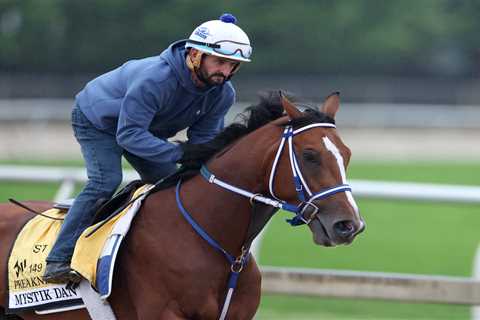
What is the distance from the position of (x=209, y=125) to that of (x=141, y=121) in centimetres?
61

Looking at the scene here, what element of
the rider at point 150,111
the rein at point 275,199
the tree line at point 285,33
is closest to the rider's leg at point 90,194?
the rider at point 150,111

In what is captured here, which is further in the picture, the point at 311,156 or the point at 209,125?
the point at 209,125

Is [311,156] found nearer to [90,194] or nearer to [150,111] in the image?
[150,111]

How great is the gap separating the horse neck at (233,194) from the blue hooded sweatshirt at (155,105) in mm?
244

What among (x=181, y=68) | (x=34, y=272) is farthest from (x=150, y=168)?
(x=34, y=272)

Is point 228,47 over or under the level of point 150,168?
over

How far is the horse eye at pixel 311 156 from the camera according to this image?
4.42 meters

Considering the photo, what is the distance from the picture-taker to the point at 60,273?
496cm

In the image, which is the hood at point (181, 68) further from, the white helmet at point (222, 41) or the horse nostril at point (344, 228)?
the horse nostril at point (344, 228)

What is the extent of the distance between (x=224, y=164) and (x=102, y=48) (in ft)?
94.3

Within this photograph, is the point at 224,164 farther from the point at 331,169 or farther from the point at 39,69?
the point at 39,69

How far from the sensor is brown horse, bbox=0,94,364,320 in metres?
4.42

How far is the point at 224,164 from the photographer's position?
479 centimetres

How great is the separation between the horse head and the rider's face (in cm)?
38
